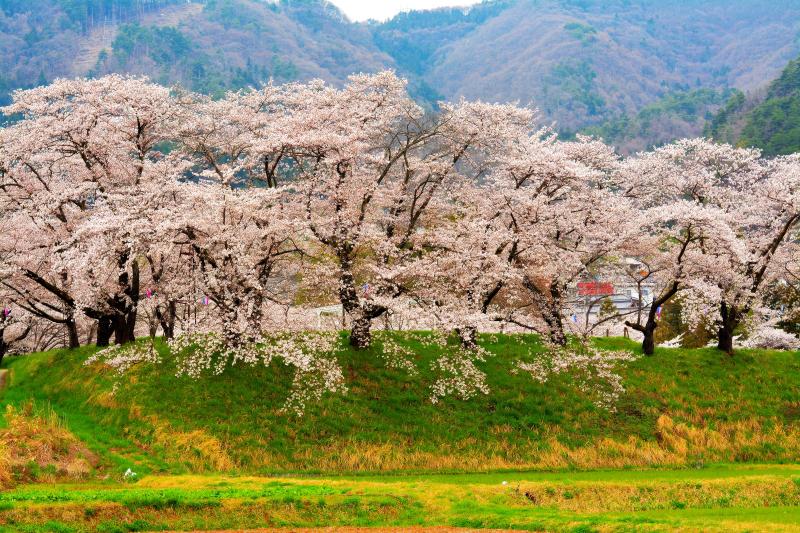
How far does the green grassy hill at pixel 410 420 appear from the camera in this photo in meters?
24.5

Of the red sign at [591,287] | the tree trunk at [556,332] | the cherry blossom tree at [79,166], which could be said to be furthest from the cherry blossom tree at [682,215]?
the cherry blossom tree at [79,166]

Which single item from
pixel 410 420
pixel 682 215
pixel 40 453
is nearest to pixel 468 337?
pixel 410 420

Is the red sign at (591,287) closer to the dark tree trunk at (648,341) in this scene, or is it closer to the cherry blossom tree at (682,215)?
the cherry blossom tree at (682,215)

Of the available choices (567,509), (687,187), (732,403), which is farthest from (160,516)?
(687,187)

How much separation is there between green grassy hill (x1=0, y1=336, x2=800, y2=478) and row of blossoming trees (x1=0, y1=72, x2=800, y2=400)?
92.5 inches

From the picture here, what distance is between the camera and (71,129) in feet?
95.6

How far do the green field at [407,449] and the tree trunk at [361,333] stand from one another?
762 millimetres

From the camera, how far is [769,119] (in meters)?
121

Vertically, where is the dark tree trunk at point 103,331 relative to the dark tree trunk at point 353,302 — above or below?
below

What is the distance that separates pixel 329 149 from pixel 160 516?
1708 centimetres

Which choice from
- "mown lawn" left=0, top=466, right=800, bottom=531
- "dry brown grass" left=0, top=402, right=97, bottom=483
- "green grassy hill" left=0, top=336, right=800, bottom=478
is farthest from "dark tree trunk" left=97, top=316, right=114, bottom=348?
"mown lawn" left=0, top=466, right=800, bottom=531

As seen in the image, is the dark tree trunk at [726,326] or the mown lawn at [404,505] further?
the dark tree trunk at [726,326]

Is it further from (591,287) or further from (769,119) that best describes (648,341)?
(769,119)

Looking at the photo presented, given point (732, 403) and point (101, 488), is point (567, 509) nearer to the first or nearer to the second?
point (101, 488)
